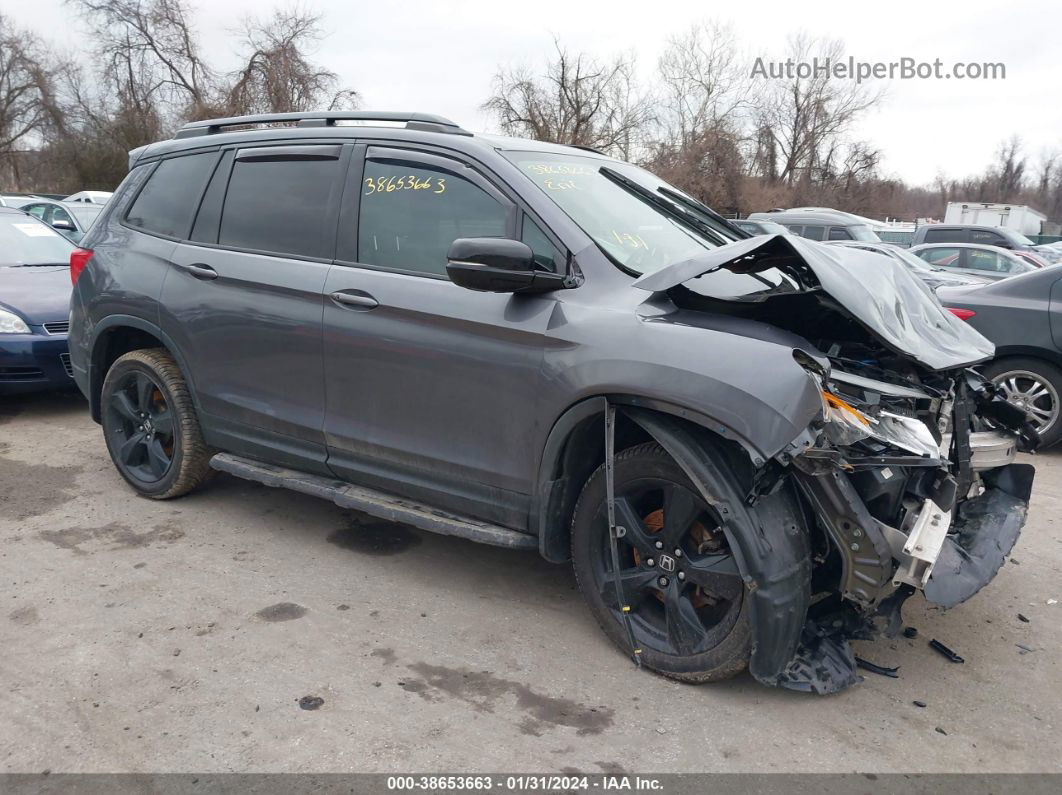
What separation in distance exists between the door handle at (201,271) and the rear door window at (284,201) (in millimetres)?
155

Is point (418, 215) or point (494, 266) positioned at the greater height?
point (418, 215)

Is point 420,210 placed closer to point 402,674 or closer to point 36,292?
point 402,674

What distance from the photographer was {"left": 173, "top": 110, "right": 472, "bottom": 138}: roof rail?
3.87 meters

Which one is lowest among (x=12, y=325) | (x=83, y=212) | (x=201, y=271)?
(x=12, y=325)

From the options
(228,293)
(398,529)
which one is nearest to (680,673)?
(398,529)

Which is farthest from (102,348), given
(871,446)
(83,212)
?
(83,212)

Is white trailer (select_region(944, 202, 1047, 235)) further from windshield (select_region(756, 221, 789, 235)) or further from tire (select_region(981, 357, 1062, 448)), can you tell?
windshield (select_region(756, 221, 789, 235))

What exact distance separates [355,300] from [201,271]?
1.11 metres

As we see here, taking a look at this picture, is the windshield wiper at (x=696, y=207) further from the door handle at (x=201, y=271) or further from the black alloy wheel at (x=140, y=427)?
the black alloy wheel at (x=140, y=427)

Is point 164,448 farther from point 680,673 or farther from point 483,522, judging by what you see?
point 680,673

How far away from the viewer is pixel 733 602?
2.91 metres

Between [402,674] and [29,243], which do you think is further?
[29,243]

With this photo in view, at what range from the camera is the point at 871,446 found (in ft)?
8.79

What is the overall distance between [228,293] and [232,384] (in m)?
0.46
